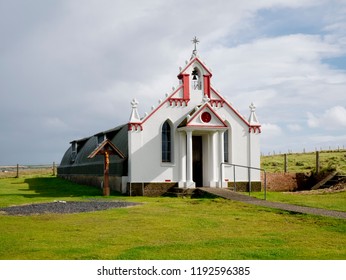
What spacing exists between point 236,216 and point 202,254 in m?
7.03

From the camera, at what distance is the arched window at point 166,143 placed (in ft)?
93.2

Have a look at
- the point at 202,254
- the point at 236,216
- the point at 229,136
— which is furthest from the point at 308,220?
the point at 229,136

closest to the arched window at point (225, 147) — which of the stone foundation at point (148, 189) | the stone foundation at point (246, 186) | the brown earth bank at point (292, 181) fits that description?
the stone foundation at point (246, 186)

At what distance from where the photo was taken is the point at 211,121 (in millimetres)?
27594

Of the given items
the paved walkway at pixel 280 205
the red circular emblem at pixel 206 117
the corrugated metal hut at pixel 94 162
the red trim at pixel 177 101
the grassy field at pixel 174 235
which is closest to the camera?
the grassy field at pixel 174 235

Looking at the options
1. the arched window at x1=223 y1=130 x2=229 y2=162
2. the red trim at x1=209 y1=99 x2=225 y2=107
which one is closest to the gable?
the red trim at x1=209 y1=99 x2=225 y2=107

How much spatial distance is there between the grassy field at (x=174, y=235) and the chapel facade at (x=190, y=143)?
8844 mm

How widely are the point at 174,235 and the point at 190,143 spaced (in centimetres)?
1485

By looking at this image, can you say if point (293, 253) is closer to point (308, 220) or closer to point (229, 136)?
point (308, 220)

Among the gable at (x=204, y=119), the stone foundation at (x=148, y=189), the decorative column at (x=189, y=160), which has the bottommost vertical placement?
the stone foundation at (x=148, y=189)

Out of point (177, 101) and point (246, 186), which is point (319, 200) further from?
point (177, 101)

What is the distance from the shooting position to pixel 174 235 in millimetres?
12867

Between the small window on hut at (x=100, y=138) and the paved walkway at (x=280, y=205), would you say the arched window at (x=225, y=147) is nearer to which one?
the paved walkway at (x=280, y=205)

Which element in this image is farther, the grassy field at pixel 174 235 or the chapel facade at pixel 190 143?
the chapel facade at pixel 190 143
